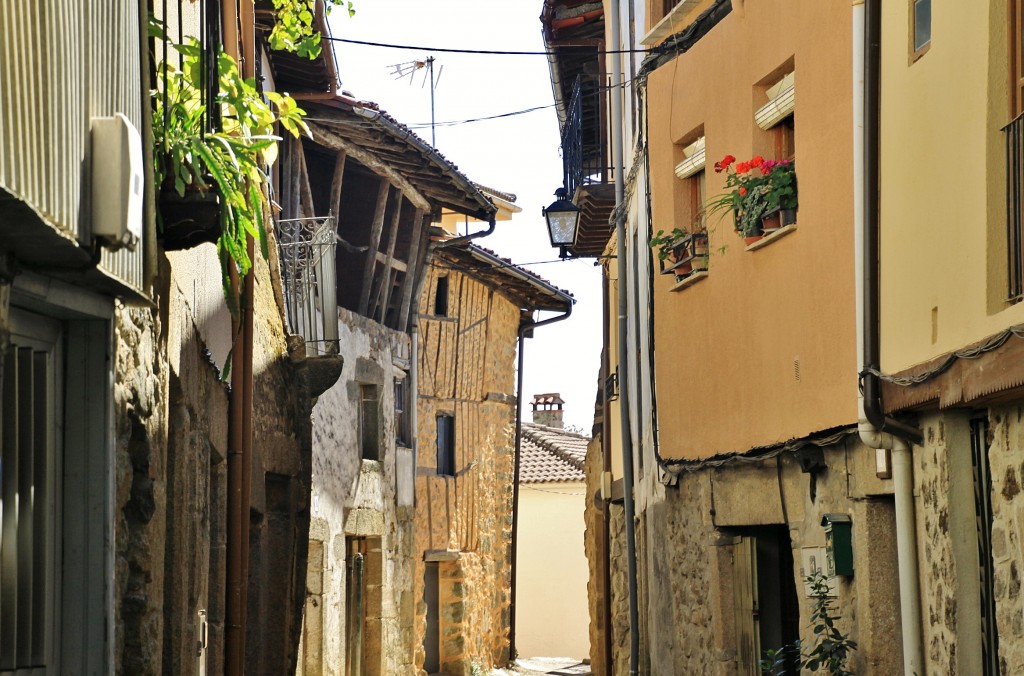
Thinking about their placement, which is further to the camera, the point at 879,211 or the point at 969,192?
the point at 879,211

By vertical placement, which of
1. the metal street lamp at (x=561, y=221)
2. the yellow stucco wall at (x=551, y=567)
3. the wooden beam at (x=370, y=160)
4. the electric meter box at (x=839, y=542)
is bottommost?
the yellow stucco wall at (x=551, y=567)

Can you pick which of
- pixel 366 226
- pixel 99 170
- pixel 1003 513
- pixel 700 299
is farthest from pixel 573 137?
pixel 99 170

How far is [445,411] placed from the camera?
19844 millimetres

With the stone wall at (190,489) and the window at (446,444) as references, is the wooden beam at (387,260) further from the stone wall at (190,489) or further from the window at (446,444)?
the stone wall at (190,489)

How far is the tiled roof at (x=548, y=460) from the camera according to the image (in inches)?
1155

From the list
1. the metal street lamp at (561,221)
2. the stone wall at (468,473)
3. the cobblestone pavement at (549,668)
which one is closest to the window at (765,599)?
the metal street lamp at (561,221)

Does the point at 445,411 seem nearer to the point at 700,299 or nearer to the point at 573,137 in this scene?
the point at 573,137

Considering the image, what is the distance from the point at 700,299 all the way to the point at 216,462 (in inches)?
150

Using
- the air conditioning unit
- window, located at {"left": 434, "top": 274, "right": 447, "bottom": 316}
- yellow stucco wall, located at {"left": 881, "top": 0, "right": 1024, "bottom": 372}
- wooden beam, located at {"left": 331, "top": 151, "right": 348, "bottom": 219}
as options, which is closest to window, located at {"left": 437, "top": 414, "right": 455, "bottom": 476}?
window, located at {"left": 434, "top": 274, "right": 447, "bottom": 316}

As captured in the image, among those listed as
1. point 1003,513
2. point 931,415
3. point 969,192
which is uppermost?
point 969,192

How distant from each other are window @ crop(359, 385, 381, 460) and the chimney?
17.8m

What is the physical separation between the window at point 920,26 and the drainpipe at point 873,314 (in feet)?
1.60

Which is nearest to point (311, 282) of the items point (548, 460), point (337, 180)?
point (337, 180)

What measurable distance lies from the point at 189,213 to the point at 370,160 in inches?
388
